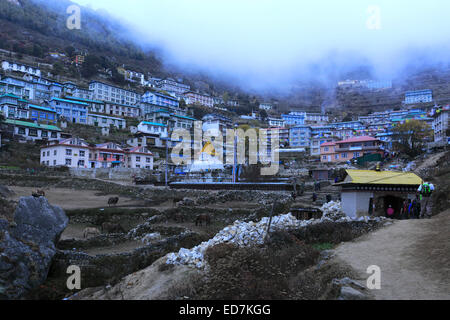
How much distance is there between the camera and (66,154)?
57.7 meters

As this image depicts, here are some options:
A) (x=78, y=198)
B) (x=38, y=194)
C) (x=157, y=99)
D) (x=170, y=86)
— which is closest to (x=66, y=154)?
(x=78, y=198)

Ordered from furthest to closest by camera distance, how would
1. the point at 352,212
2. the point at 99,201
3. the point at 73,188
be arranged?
the point at 73,188 → the point at 99,201 → the point at 352,212

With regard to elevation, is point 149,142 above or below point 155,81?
below

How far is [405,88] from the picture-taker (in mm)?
197750

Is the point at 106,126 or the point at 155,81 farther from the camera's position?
the point at 155,81

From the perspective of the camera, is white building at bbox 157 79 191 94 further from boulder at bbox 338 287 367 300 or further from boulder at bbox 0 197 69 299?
boulder at bbox 338 287 367 300

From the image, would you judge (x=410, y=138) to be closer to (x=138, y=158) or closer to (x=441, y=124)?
(x=441, y=124)

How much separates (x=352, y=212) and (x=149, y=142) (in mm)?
75541

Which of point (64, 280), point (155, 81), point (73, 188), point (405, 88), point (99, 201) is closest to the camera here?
point (64, 280)

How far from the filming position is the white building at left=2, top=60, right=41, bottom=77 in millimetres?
100625

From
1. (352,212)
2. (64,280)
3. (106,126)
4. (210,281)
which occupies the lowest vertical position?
(64,280)

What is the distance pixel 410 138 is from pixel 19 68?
129 m

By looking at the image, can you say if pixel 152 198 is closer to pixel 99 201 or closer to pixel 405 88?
pixel 99 201

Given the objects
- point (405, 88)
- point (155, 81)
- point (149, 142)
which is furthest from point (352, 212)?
point (405, 88)
